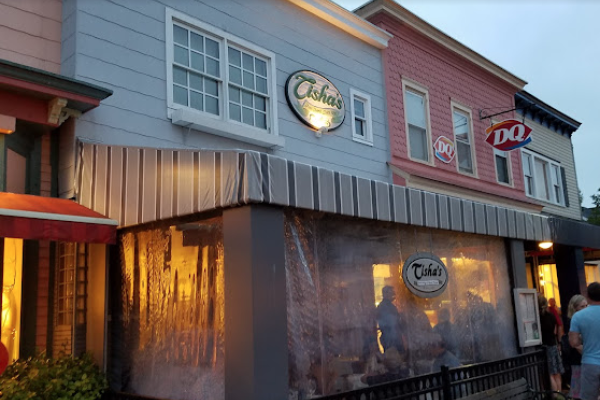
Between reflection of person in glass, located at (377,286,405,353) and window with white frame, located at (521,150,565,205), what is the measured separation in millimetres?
11438

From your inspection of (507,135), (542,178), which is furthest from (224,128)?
(542,178)

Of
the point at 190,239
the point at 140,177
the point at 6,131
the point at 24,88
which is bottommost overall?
the point at 190,239

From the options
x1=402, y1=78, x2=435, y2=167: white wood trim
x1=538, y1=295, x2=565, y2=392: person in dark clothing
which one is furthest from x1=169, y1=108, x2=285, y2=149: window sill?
x1=538, y1=295, x2=565, y2=392: person in dark clothing

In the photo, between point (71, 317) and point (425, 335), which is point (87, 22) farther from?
point (425, 335)

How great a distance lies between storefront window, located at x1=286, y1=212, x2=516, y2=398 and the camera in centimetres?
566

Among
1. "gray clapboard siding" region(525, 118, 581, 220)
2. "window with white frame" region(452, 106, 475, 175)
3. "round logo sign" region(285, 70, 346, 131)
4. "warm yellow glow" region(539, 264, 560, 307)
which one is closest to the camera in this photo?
"round logo sign" region(285, 70, 346, 131)

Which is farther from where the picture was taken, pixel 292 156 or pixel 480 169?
pixel 480 169

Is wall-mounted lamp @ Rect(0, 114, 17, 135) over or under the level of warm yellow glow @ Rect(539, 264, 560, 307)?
over

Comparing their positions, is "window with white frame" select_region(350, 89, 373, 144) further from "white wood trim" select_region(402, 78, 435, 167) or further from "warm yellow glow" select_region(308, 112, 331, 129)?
"white wood trim" select_region(402, 78, 435, 167)

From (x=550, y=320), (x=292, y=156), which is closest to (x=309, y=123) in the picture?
(x=292, y=156)

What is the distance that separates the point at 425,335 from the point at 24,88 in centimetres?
534

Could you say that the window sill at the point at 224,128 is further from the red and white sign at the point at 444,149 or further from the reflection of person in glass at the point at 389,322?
the red and white sign at the point at 444,149

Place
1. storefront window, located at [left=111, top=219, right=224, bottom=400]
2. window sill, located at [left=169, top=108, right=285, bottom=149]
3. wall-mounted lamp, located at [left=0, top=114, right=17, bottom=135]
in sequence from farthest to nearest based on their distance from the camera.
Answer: window sill, located at [left=169, top=108, right=285, bottom=149] → wall-mounted lamp, located at [left=0, top=114, right=17, bottom=135] → storefront window, located at [left=111, top=219, right=224, bottom=400]

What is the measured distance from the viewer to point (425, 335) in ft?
23.0
